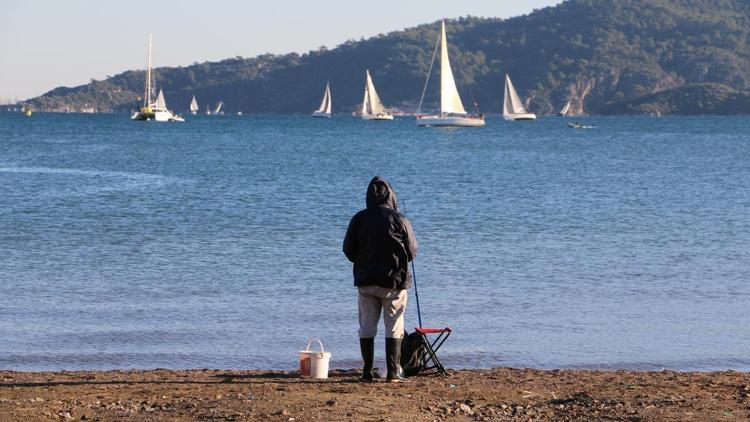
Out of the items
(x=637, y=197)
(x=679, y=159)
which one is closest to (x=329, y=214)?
(x=637, y=197)

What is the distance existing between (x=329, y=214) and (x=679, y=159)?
123 ft

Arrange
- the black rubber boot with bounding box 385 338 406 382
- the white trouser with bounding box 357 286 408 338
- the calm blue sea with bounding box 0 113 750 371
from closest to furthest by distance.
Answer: the white trouser with bounding box 357 286 408 338, the black rubber boot with bounding box 385 338 406 382, the calm blue sea with bounding box 0 113 750 371

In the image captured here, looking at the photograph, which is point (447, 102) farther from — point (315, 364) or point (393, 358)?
point (393, 358)

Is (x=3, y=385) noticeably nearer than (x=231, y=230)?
Yes

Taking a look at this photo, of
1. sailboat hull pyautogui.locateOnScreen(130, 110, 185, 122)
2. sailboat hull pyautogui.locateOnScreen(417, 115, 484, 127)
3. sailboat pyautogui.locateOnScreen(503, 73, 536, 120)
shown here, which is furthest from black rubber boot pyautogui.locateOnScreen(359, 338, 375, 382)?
sailboat hull pyautogui.locateOnScreen(130, 110, 185, 122)

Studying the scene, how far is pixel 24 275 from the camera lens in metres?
17.6

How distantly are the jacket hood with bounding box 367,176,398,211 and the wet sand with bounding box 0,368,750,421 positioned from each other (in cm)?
135

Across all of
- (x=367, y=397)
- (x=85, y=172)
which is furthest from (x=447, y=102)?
(x=367, y=397)

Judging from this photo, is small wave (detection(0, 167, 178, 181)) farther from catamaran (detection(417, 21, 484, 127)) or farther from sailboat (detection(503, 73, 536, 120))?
sailboat (detection(503, 73, 536, 120))

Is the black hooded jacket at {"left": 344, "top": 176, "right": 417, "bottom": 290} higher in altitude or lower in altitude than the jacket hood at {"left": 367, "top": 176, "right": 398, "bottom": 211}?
lower

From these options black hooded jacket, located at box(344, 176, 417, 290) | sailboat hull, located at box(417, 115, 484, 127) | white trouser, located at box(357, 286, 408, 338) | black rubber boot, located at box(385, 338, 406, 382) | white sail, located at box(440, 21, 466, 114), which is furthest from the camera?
sailboat hull, located at box(417, 115, 484, 127)

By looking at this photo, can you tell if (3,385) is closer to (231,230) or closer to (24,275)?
(24,275)

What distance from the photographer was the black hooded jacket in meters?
9.64

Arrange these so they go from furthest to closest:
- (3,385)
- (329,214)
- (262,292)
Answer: (329,214) → (262,292) → (3,385)
